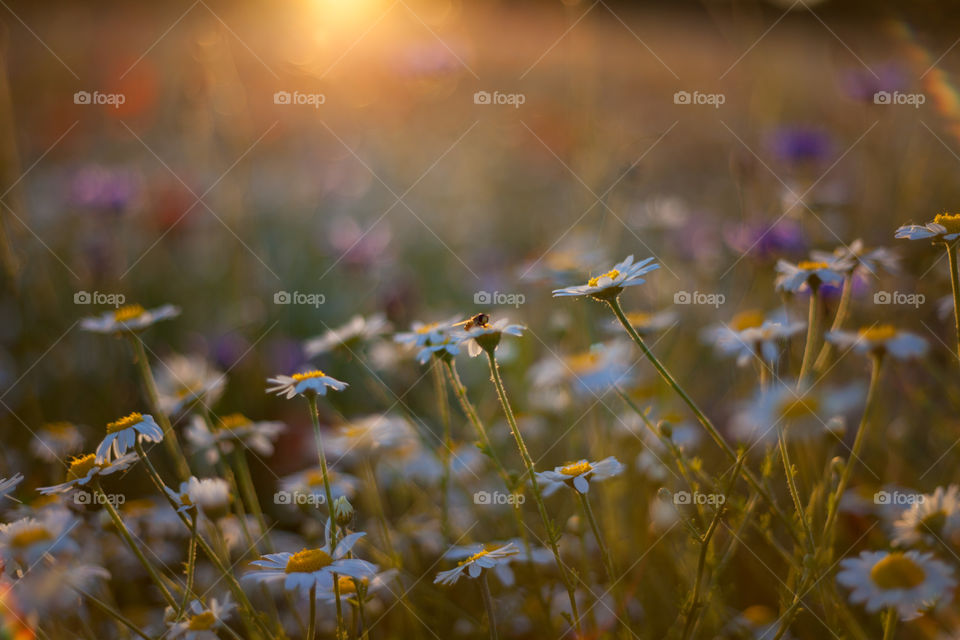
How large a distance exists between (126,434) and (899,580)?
4.67 ft

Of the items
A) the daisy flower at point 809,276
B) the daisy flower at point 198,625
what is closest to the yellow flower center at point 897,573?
the daisy flower at point 809,276

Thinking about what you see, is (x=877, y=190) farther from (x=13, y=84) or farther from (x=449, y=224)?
(x=13, y=84)

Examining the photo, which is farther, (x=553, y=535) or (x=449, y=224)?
(x=449, y=224)

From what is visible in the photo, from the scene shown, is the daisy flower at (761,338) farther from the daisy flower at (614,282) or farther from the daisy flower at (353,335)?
the daisy flower at (353,335)

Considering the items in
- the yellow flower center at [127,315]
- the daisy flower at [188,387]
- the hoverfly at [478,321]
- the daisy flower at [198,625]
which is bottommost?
the daisy flower at [198,625]

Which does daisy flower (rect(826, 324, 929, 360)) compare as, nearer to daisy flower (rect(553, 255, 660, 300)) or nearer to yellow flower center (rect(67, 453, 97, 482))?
daisy flower (rect(553, 255, 660, 300))

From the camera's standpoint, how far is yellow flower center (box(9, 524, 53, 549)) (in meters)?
1.36

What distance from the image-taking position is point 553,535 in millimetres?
1236

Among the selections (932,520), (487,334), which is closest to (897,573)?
(932,520)

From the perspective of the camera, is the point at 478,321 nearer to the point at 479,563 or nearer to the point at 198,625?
the point at 479,563

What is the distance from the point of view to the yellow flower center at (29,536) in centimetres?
136

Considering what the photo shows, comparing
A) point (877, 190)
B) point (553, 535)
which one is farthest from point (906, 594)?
point (877, 190)

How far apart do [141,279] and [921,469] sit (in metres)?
3.87

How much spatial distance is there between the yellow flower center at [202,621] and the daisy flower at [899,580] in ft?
3.60
